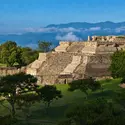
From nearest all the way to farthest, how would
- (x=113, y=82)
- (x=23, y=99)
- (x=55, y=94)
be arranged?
(x=23, y=99)
(x=55, y=94)
(x=113, y=82)

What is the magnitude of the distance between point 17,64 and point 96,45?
32572 millimetres

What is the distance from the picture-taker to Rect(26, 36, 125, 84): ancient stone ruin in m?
66.2

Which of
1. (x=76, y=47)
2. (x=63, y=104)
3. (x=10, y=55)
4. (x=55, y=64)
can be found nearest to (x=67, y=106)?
(x=63, y=104)

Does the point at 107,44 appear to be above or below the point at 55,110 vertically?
above

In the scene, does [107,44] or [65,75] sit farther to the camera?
[107,44]

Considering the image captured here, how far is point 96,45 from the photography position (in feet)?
238

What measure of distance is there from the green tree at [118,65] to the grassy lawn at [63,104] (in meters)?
1.34

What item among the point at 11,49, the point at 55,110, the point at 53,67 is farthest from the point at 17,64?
the point at 55,110

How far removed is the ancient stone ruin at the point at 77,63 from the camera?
217 feet

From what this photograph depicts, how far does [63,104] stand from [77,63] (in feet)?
69.4

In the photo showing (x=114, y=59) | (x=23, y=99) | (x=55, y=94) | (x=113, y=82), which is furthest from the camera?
(x=114, y=59)

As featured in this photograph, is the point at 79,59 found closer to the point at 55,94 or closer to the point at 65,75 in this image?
the point at 65,75

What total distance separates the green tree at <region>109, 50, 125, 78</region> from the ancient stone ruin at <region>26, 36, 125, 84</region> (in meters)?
4.44

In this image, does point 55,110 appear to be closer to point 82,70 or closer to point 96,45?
point 82,70
